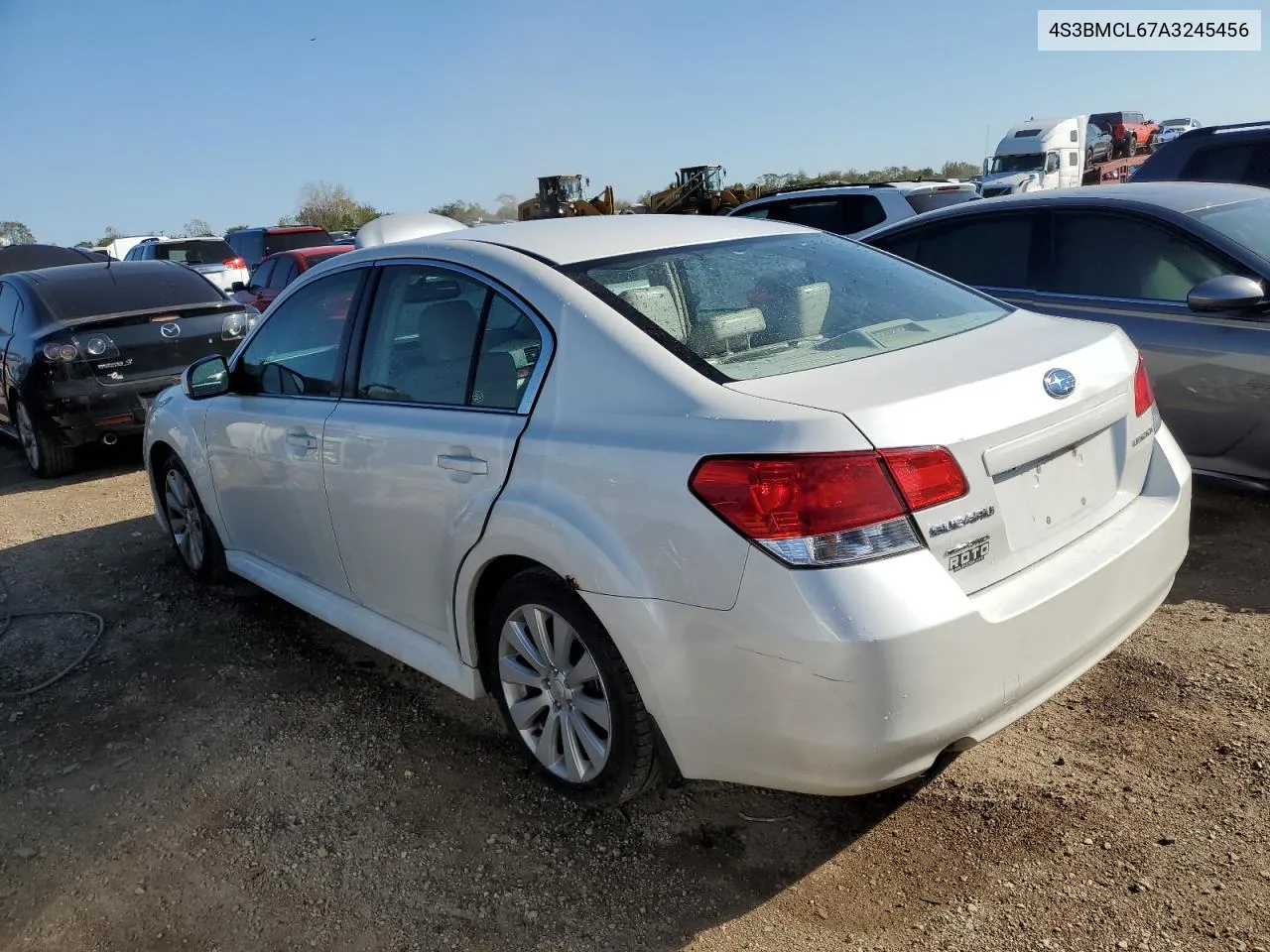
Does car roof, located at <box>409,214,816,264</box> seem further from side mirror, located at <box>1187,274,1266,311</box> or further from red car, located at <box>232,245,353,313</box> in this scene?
red car, located at <box>232,245,353,313</box>

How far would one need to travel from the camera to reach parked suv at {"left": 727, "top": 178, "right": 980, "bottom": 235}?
10.3m

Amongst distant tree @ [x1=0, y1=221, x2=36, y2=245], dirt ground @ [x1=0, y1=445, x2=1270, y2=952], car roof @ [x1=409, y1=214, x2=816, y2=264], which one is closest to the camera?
dirt ground @ [x1=0, y1=445, x2=1270, y2=952]

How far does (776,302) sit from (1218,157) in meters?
6.10

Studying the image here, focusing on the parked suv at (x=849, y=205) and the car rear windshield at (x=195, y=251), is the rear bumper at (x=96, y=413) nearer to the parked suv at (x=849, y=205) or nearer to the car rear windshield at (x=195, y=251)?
the parked suv at (x=849, y=205)

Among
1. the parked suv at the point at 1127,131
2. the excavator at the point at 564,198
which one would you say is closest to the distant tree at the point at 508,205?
the excavator at the point at 564,198

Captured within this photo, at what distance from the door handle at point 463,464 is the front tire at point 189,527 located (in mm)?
2196

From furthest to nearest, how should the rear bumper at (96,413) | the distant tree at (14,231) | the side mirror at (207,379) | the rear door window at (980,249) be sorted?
the distant tree at (14,231) → the rear bumper at (96,413) → the rear door window at (980,249) → the side mirror at (207,379)

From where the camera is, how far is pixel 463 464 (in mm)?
2857

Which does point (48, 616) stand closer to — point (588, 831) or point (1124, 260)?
point (588, 831)

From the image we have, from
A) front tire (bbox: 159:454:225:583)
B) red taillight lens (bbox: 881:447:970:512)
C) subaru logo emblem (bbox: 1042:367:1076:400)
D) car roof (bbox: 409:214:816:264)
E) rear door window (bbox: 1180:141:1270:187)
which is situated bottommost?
front tire (bbox: 159:454:225:583)

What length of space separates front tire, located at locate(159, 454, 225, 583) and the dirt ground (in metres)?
0.87

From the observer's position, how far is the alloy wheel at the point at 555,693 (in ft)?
8.83

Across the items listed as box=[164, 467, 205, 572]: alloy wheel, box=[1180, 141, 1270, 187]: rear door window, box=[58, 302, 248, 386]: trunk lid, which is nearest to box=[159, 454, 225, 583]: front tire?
box=[164, 467, 205, 572]: alloy wheel

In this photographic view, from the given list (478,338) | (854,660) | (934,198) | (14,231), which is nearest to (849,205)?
(934,198)
